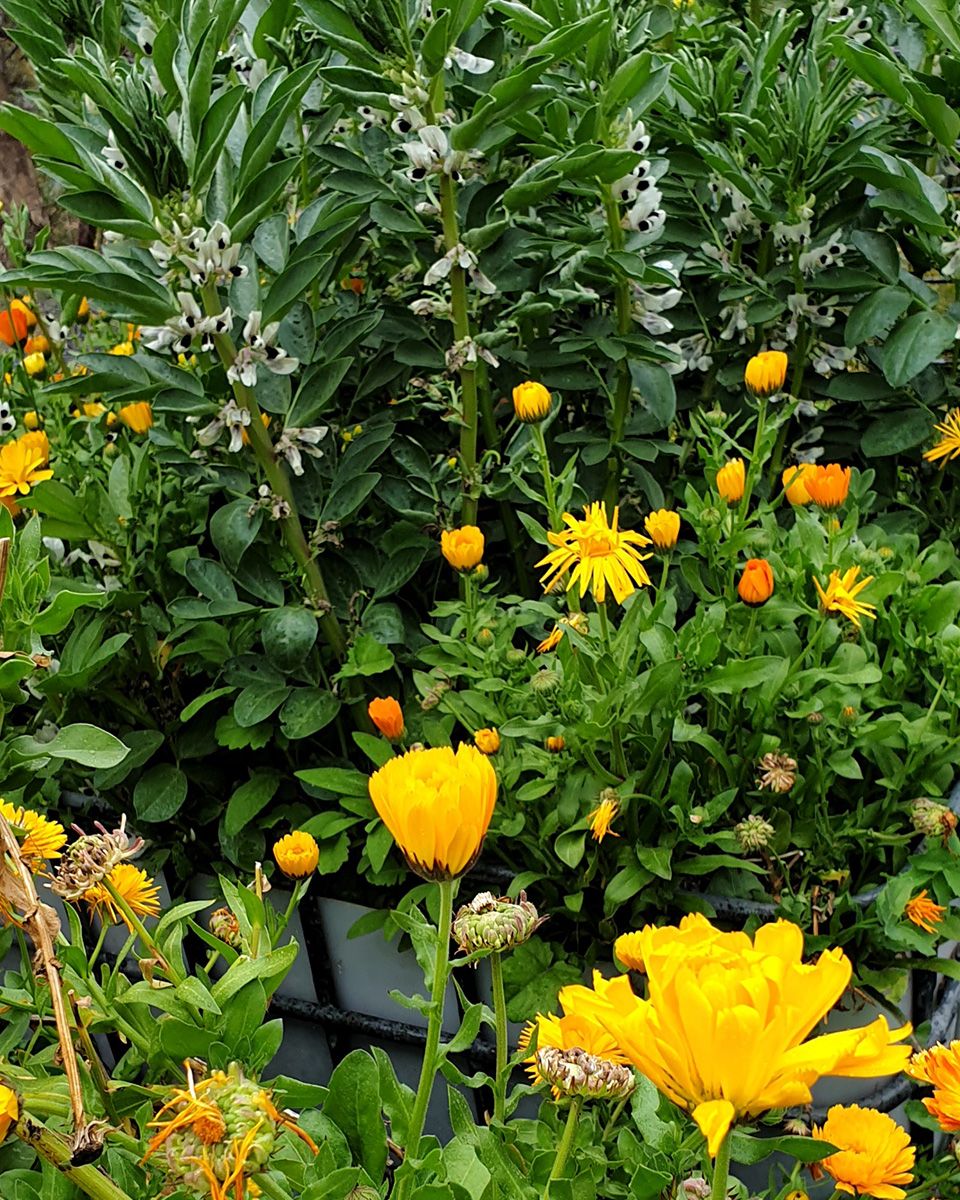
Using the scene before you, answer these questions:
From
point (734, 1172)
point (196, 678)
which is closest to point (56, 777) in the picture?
point (196, 678)

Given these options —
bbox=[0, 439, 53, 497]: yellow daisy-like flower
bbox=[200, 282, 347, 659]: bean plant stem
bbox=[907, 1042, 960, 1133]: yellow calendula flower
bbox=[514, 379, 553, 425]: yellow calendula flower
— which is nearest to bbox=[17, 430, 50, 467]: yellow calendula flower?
bbox=[0, 439, 53, 497]: yellow daisy-like flower

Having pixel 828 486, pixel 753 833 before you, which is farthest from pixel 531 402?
→ pixel 753 833

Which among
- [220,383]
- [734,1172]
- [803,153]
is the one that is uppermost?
[803,153]

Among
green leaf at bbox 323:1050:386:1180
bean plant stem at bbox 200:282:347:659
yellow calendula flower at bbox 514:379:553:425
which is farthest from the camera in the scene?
bean plant stem at bbox 200:282:347:659

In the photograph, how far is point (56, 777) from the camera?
1.22 meters

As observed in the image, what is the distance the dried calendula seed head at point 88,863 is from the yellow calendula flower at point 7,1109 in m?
0.10

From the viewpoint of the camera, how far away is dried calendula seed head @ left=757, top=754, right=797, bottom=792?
0.84m

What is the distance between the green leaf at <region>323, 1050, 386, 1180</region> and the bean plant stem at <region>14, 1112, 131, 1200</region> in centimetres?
8

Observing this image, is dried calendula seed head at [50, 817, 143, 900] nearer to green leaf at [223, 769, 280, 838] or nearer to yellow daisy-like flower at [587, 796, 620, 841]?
yellow daisy-like flower at [587, 796, 620, 841]

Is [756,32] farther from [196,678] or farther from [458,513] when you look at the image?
[196,678]

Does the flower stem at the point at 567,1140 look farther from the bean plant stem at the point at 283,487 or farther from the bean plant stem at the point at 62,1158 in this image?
the bean plant stem at the point at 283,487

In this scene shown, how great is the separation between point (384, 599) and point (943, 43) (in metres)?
0.85

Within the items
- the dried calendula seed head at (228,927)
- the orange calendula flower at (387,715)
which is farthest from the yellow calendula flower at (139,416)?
the dried calendula seed head at (228,927)

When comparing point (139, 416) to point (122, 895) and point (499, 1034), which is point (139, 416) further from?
point (499, 1034)
